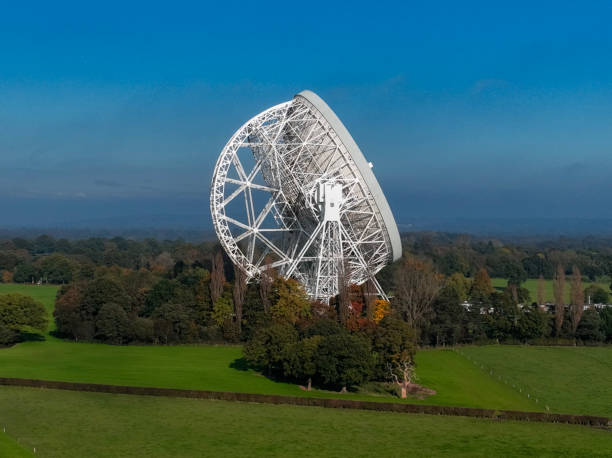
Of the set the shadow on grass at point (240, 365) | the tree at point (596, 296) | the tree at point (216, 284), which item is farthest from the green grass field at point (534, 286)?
the shadow on grass at point (240, 365)

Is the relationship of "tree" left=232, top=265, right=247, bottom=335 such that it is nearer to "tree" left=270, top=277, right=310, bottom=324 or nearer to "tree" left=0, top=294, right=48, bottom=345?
"tree" left=270, top=277, right=310, bottom=324

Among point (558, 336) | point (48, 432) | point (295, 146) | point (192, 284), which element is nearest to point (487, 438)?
point (48, 432)

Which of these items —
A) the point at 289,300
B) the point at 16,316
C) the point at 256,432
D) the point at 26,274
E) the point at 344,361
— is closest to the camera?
the point at 256,432

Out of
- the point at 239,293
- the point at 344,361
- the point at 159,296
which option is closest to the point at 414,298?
the point at 239,293

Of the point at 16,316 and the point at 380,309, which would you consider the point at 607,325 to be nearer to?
the point at 380,309

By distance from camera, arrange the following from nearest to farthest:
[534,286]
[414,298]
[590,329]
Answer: [590,329], [414,298], [534,286]

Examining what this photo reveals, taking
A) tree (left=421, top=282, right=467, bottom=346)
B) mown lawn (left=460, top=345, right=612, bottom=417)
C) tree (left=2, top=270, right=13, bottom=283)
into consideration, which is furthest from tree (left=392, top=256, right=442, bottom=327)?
tree (left=2, top=270, right=13, bottom=283)
